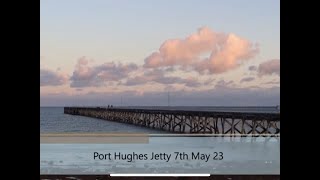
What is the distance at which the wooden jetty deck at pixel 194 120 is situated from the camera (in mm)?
7957

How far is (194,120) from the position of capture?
9508mm

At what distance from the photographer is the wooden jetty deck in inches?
313
